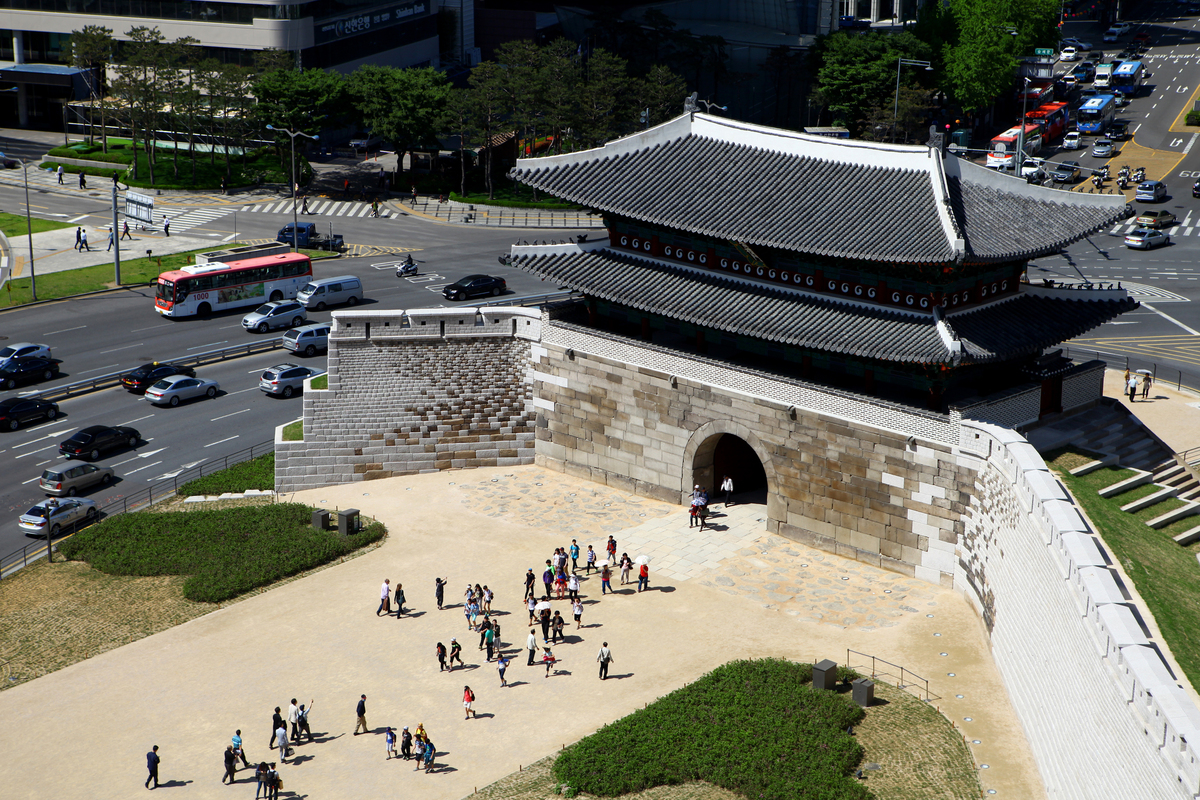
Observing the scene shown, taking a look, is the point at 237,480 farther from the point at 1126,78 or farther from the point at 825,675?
the point at 1126,78

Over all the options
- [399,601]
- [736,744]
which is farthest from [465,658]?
[736,744]

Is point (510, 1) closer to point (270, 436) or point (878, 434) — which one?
point (270, 436)

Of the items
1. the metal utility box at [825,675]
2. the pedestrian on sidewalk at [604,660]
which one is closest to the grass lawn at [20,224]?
the pedestrian on sidewalk at [604,660]

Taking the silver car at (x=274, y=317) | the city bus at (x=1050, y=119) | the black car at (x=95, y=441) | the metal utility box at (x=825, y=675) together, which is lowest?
the metal utility box at (x=825, y=675)

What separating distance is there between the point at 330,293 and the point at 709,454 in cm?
4374

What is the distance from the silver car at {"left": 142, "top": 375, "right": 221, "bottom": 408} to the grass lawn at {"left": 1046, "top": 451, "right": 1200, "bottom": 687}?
172ft

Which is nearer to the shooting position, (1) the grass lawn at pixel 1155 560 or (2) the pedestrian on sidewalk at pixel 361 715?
(1) the grass lawn at pixel 1155 560

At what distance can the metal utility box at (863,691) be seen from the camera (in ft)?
149

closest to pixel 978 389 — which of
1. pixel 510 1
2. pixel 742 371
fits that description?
pixel 742 371

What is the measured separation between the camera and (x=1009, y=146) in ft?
441

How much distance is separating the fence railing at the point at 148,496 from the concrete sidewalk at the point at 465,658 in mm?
12056

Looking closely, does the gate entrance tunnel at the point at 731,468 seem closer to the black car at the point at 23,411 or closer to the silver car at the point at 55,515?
the silver car at the point at 55,515

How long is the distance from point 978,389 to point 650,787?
2584cm

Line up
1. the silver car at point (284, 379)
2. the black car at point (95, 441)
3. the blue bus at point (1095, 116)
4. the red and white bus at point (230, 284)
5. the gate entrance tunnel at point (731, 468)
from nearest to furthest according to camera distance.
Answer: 1. the gate entrance tunnel at point (731, 468)
2. the black car at point (95, 441)
3. the silver car at point (284, 379)
4. the red and white bus at point (230, 284)
5. the blue bus at point (1095, 116)
